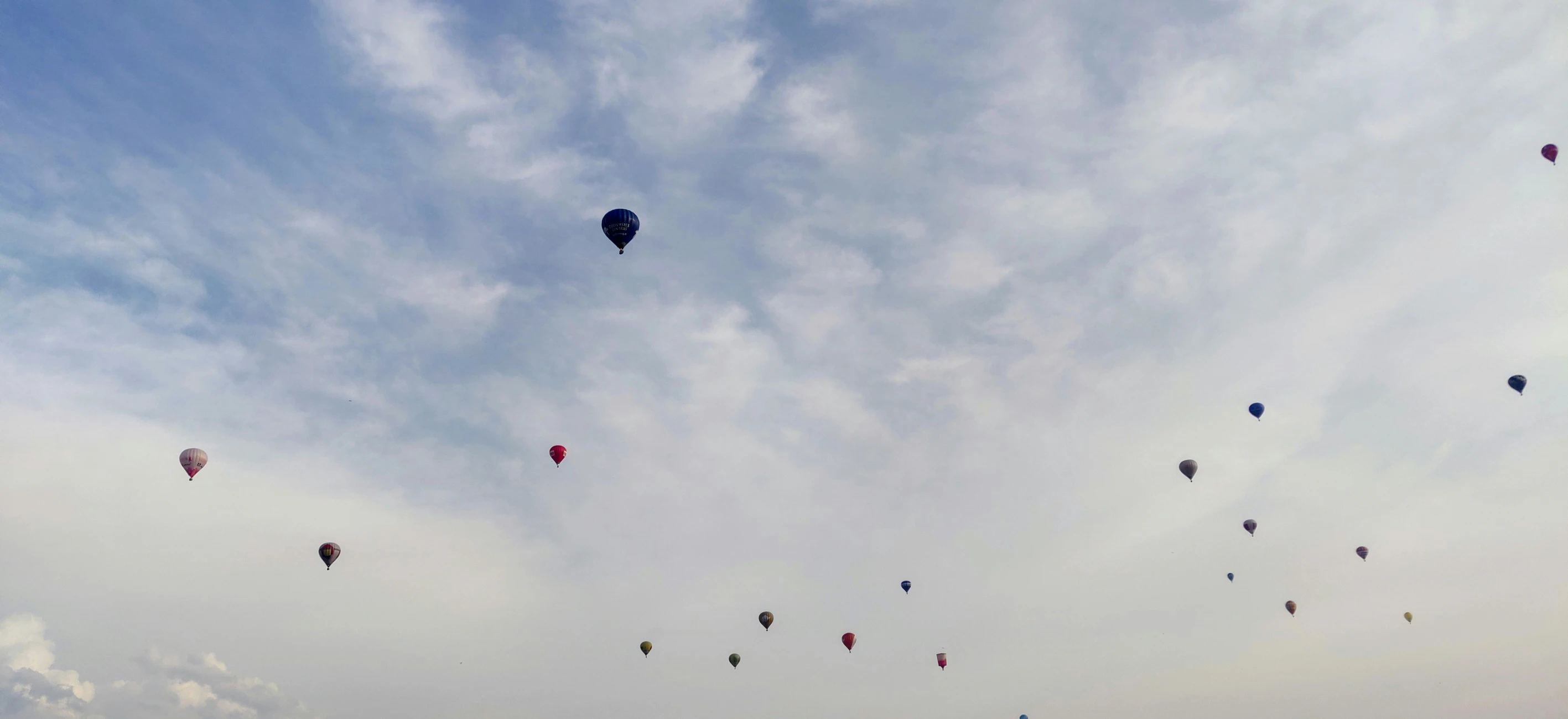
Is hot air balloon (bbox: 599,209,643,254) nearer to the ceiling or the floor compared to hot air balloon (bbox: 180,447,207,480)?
nearer to the ceiling

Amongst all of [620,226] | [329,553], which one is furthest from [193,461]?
[620,226]

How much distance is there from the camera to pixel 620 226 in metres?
73.1

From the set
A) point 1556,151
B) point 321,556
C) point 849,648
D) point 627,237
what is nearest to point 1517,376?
point 1556,151

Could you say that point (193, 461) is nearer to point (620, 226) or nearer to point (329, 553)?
point (329, 553)

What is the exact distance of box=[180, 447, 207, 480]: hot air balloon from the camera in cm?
7562

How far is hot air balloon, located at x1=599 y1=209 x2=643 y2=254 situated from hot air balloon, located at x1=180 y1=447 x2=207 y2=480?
1805 inches

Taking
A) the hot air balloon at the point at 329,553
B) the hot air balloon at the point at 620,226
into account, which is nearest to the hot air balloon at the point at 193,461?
the hot air balloon at the point at 329,553

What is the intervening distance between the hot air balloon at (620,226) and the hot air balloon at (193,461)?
45.8m

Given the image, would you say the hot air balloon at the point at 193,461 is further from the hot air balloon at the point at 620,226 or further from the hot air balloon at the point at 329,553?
the hot air balloon at the point at 620,226

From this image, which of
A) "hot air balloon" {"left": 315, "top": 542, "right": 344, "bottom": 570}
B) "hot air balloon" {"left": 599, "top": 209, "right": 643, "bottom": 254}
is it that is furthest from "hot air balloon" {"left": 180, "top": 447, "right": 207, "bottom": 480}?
"hot air balloon" {"left": 599, "top": 209, "right": 643, "bottom": 254}

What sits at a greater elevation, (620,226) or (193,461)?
(620,226)

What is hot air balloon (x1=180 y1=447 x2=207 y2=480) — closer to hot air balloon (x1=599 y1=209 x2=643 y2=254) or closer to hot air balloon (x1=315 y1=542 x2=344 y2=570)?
hot air balloon (x1=315 y1=542 x2=344 y2=570)

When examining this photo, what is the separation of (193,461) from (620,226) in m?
47.8

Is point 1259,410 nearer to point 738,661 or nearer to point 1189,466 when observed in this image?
point 1189,466
